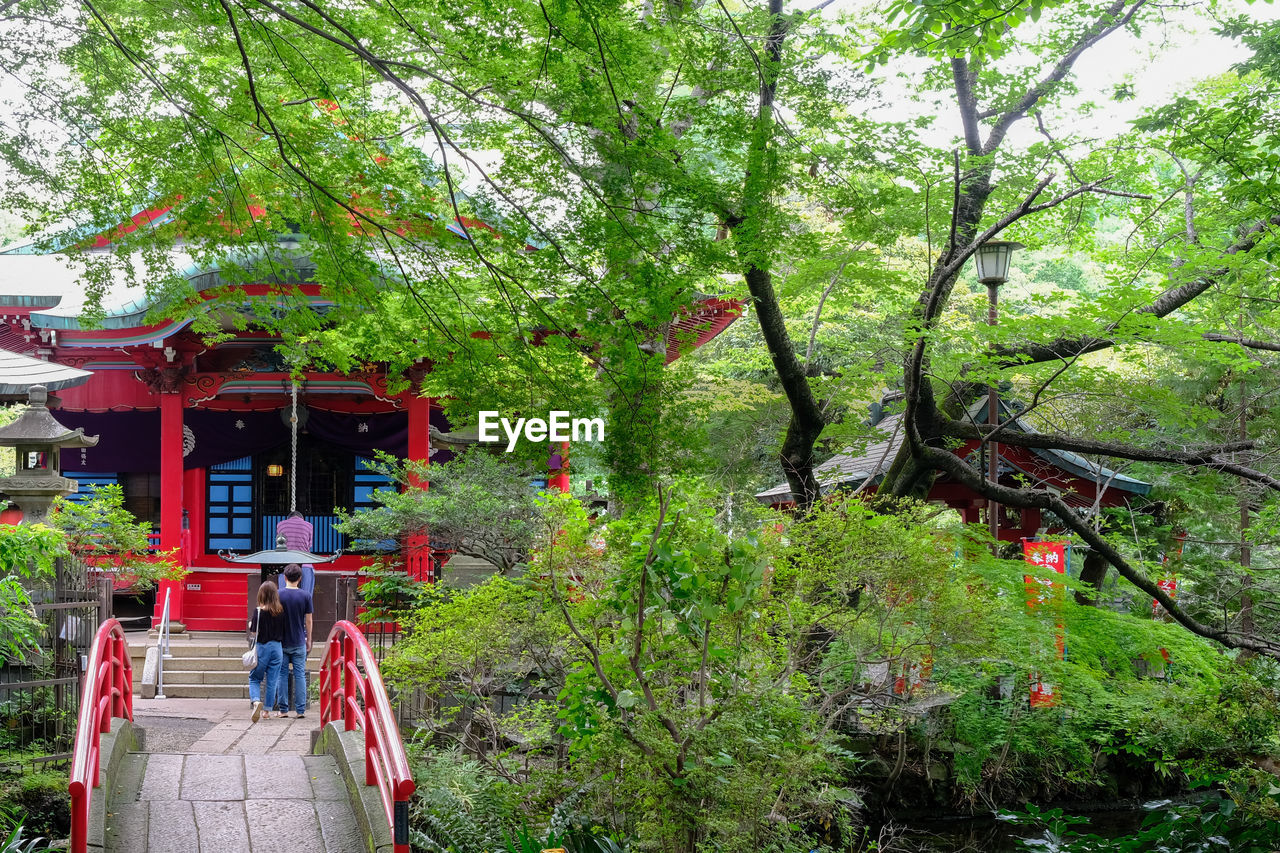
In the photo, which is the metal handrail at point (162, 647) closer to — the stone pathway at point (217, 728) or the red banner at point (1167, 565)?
the stone pathway at point (217, 728)

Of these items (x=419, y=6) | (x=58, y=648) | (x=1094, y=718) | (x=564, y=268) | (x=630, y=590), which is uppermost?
(x=419, y=6)

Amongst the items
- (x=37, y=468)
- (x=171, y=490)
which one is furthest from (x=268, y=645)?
(x=171, y=490)

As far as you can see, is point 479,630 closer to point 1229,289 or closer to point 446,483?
point 446,483

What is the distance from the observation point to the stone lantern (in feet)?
35.2

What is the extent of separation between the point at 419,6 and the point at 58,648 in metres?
6.29

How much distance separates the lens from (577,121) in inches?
189

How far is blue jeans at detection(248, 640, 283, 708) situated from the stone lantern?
284cm

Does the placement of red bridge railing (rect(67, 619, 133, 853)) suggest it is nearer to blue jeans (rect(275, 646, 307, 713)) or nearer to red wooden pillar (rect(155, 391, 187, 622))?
blue jeans (rect(275, 646, 307, 713))

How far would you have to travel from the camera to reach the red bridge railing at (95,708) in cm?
479

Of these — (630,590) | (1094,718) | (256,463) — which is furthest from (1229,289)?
(256,463)

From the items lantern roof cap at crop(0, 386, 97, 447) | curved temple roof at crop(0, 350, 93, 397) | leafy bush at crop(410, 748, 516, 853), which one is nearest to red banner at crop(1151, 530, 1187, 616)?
leafy bush at crop(410, 748, 516, 853)

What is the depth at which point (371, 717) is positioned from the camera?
607 centimetres

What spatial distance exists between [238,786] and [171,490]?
8.34 meters

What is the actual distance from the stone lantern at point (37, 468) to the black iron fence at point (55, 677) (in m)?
2.53
